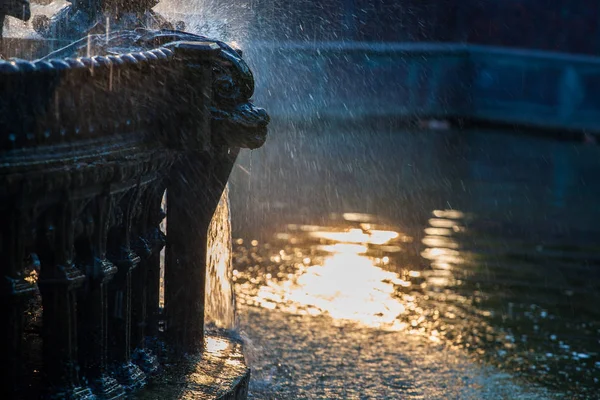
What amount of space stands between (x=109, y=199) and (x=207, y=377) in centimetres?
70

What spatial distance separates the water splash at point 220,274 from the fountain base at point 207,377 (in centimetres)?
63

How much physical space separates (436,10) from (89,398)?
1631 cm

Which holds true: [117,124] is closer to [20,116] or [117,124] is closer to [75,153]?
[75,153]

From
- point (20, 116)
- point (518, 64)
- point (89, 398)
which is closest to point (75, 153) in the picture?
point (20, 116)

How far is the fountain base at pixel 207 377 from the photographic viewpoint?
262cm

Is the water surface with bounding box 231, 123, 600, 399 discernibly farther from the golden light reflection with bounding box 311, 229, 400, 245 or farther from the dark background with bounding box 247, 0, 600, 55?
the dark background with bounding box 247, 0, 600, 55

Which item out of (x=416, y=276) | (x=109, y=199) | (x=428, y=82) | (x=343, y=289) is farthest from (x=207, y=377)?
(x=428, y=82)

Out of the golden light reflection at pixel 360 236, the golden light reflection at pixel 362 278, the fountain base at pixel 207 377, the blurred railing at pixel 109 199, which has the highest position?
the blurred railing at pixel 109 199

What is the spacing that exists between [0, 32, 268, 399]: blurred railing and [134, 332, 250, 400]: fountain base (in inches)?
2.0

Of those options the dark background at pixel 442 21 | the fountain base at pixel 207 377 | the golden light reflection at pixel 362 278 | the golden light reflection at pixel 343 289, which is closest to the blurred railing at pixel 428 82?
the dark background at pixel 442 21

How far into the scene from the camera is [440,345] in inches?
175

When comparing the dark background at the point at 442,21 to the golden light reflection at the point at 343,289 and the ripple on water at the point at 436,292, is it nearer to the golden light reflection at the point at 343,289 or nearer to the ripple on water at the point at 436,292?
the ripple on water at the point at 436,292

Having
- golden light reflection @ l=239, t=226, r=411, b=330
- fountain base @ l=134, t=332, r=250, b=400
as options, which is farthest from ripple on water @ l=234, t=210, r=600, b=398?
fountain base @ l=134, t=332, r=250, b=400

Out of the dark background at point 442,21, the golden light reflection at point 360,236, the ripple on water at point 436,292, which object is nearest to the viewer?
the ripple on water at point 436,292
